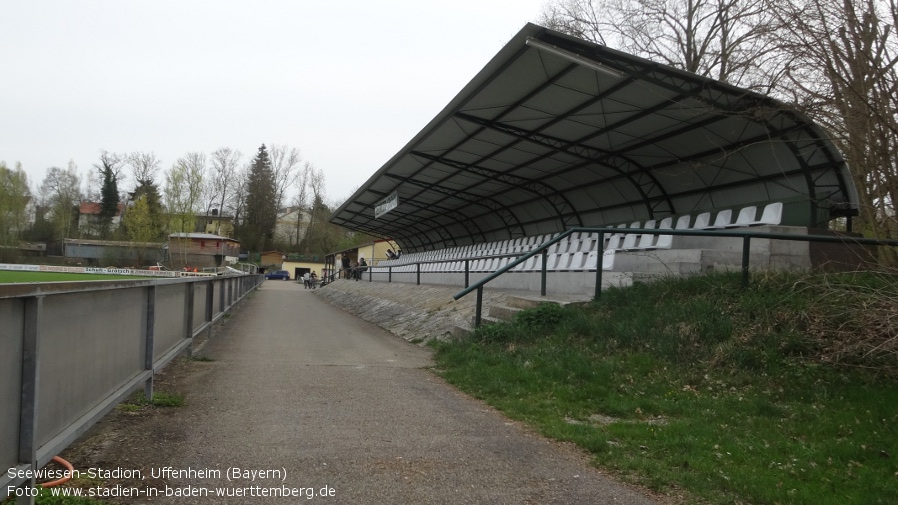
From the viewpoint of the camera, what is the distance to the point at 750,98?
39.6 ft

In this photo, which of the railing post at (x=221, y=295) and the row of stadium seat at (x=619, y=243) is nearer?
the railing post at (x=221, y=295)

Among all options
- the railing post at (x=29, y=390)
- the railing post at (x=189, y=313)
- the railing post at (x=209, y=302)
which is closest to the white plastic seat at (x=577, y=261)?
the railing post at (x=209, y=302)

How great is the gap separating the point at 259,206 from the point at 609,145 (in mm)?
81697

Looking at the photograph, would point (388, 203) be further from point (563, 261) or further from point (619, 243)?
point (563, 261)

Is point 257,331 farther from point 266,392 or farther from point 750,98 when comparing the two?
point 750,98

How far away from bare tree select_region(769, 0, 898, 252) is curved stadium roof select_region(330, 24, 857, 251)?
977mm

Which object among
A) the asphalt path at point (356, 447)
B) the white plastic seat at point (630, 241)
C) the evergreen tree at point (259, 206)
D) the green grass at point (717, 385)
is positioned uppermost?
the evergreen tree at point (259, 206)

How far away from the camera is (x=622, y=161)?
21.1 meters

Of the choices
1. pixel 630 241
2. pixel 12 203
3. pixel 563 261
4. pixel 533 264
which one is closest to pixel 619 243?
pixel 630 241

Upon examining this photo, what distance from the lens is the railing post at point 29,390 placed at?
314cm

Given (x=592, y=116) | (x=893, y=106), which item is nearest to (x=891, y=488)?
(x=893, y=106)

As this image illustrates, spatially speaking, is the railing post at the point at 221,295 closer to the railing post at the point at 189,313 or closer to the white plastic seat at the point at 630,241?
the railing post at the point at 189,313

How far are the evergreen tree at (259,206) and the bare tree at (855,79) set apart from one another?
3603 inches

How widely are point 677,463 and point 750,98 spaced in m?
9.75
